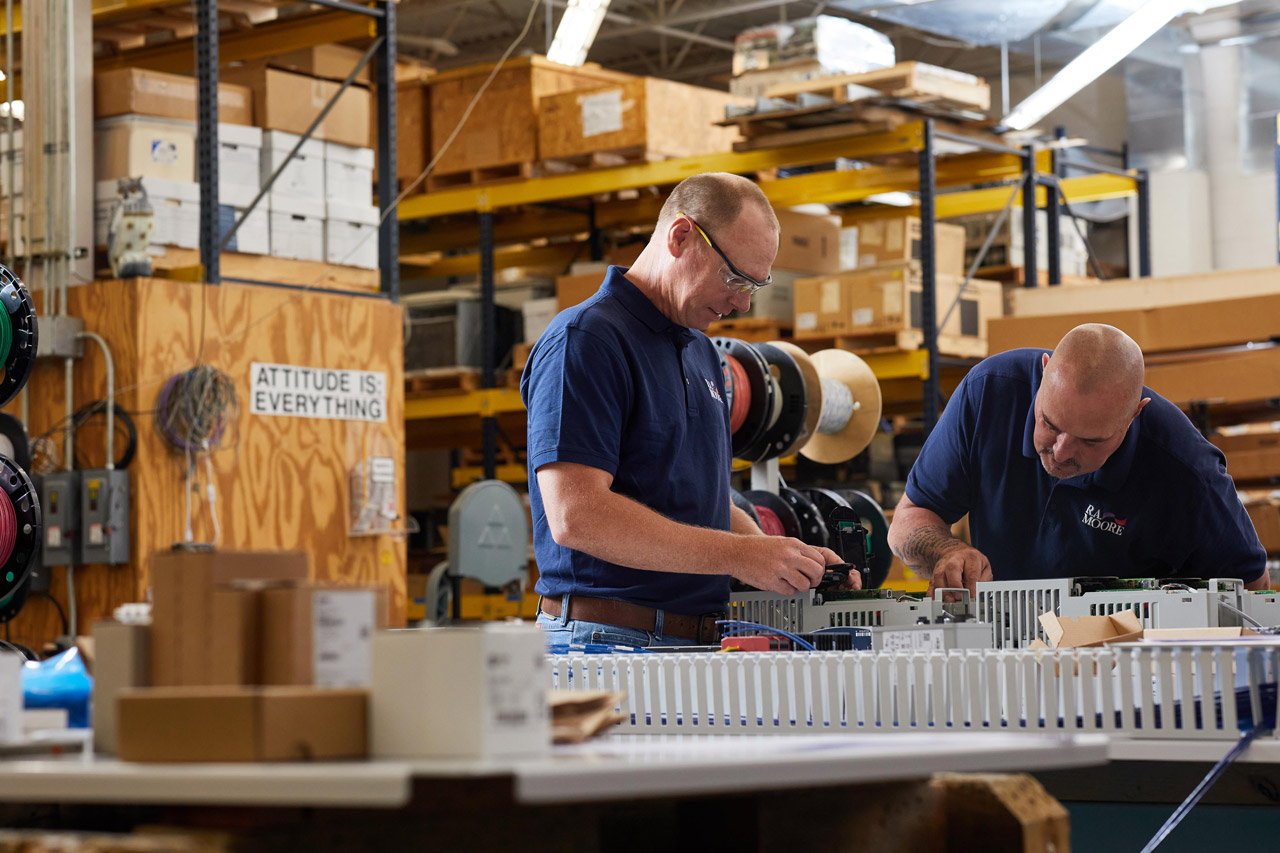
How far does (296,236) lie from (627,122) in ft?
7.88

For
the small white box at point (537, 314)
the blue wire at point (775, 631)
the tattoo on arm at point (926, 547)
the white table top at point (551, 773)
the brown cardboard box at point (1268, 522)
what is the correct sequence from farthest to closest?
the small white box at point (537, 314) → the brown cardboard box at point (1268, 522) → the tattoo on arm at point (926, 547) → the blue wire at point (775, 631) → the white table top at point (551, 773)

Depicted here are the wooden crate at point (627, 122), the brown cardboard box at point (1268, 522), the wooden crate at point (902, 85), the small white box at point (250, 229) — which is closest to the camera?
the small white box at point (250, 229)

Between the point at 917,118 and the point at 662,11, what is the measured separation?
7.18 metres

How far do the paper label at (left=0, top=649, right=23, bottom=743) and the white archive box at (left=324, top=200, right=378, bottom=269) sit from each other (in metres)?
6.58

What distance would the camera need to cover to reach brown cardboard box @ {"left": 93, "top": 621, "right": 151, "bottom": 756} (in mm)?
1618

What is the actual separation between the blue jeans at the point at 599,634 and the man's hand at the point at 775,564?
234 mm

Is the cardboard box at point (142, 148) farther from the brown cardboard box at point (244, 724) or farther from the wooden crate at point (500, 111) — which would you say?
the brown cardboard box at point (244, 724)

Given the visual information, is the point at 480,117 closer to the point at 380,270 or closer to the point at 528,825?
the point at 380,270

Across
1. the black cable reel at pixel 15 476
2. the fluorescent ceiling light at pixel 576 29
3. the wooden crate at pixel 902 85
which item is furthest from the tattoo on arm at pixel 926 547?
the fluorescent ceiling light at pixel 576 29

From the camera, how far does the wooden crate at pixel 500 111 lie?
9.95 metres

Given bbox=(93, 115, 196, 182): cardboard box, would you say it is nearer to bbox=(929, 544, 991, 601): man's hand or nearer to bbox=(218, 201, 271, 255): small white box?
bbox=(218, 201, 271, 255): small white box

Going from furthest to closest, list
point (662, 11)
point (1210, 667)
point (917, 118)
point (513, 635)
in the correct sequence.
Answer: point (662, 11), point (917, 118), point (1210, 667), point (513, 635)

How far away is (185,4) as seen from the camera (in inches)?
324

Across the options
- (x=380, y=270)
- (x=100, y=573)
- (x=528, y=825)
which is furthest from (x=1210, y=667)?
(x=380, y=270)
